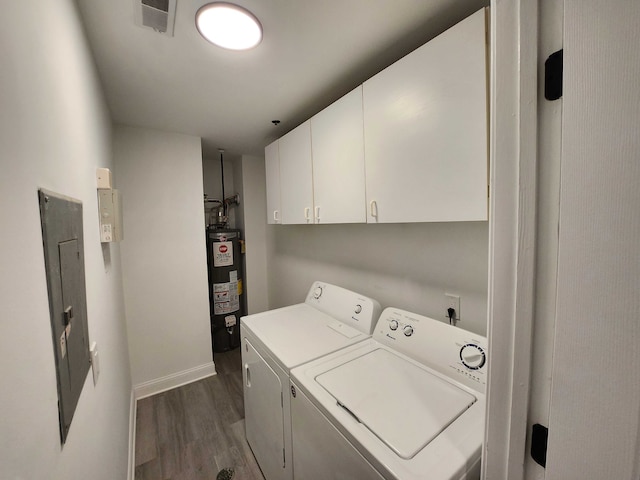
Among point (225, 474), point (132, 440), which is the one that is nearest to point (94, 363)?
point (225, 474)

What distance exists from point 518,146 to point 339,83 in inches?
52.6

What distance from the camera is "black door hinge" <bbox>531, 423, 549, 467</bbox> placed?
0.52 metres

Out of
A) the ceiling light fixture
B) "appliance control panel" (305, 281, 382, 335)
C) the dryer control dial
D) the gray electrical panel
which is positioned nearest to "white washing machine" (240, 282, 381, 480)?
"appliance control panel" (305, 281, 382, 335)

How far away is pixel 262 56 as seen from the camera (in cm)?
128

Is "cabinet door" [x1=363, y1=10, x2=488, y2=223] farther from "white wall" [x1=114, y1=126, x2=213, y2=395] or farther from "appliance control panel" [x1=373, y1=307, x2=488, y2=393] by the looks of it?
"white wall" [x1=114, y1=126, x2=213, y2=395]

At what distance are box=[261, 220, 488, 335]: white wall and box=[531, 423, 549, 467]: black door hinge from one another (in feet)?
2.45

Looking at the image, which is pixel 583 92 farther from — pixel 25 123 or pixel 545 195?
pixel 25 123

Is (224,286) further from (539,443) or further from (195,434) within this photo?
(539,443)

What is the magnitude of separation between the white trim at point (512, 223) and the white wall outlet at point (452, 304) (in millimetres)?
784

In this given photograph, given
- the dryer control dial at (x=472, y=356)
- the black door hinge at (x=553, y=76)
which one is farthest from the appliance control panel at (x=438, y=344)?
the black door hinge at (x=553, y=76)

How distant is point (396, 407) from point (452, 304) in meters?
0.63

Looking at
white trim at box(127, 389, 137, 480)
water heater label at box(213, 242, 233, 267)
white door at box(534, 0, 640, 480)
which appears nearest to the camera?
white door at box(534, 0, 640, 480)

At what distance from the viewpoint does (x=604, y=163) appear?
1.33ft

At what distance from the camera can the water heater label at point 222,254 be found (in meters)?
2.86
